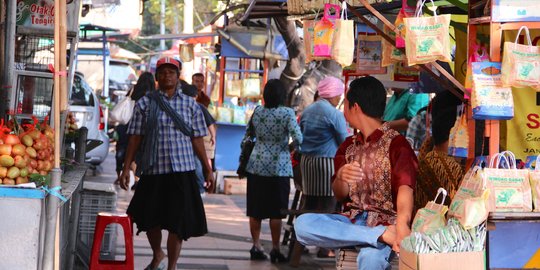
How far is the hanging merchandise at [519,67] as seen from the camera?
482cm

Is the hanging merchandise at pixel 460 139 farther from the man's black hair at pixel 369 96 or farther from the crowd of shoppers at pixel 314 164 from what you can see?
the man's black hair at pixel 369 96

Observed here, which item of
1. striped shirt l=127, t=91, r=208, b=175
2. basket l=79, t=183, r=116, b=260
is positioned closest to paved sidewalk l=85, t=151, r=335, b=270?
basket l=79, t=183, r=116, b=260

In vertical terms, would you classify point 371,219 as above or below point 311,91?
below

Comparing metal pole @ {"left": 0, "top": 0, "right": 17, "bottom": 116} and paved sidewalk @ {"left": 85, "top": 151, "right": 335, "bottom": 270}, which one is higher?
metal pole @ {"left": 0, "top": 0, "right": 17, "bottom": 116}

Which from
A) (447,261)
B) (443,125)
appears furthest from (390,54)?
(447,261)

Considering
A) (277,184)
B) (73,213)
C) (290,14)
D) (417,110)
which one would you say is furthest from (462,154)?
(277,184)

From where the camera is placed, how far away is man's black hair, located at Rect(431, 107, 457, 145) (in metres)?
6.48

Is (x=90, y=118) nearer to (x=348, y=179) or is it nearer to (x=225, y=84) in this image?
(x=225, y=84)

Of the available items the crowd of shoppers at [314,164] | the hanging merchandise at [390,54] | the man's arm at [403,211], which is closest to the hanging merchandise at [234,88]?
the crowd of shoppers at [314,164]

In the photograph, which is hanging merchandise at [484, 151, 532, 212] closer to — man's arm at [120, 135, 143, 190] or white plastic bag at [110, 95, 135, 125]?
man's arm at [120, 135, 143, 190]

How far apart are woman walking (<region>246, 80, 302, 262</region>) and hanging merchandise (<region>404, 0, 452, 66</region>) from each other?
5.61 m

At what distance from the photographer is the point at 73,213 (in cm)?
805

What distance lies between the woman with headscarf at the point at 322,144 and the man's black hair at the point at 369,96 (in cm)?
466

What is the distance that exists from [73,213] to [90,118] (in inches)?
459
